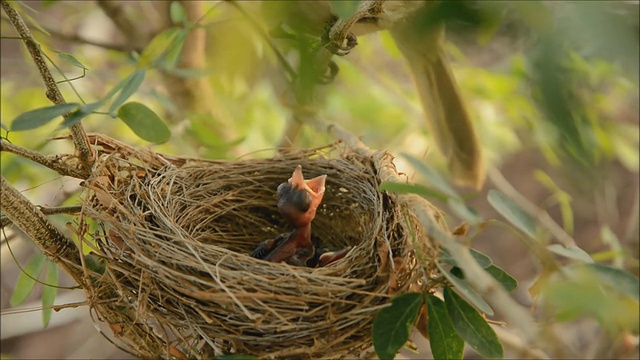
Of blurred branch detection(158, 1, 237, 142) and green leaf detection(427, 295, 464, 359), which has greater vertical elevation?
green leaf detection(427, 295, 464, 359)

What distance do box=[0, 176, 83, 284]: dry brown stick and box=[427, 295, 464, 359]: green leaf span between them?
53 cm

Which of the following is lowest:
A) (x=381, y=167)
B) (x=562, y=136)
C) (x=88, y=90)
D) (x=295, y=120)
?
(x=88, y=90)

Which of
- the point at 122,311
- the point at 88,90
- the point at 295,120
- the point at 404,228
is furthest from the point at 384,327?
the point at 88,90

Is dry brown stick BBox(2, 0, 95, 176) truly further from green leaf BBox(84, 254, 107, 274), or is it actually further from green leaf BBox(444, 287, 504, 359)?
green leaf BBox(444, 287, 504, 359)

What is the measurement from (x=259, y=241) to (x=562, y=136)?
1.23 m

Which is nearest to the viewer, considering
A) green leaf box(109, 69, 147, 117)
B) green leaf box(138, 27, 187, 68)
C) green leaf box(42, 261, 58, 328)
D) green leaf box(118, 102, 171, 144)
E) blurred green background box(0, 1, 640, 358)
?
blurred green background box(0, 1, 640, 358)

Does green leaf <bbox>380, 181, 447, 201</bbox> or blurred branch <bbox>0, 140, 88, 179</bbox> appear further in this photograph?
blurred branch <bbox>0, 140, 88, 179</bbox>

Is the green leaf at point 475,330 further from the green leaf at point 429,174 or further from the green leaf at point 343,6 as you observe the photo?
the green leaf at point 343,6

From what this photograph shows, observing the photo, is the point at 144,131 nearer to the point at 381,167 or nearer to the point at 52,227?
the point at 52,227

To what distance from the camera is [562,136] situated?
0.42 metres

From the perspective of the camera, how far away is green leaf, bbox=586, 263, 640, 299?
708 millimetres

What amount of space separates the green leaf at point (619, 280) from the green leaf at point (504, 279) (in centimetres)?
21

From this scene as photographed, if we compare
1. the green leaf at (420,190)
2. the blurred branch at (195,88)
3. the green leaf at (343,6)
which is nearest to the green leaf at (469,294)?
the green leaf at (420,190)

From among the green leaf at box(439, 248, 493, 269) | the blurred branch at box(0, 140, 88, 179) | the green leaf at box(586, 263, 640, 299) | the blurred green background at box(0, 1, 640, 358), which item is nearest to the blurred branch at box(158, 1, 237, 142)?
the blurred green background at box(0, 1, 640, 358)
